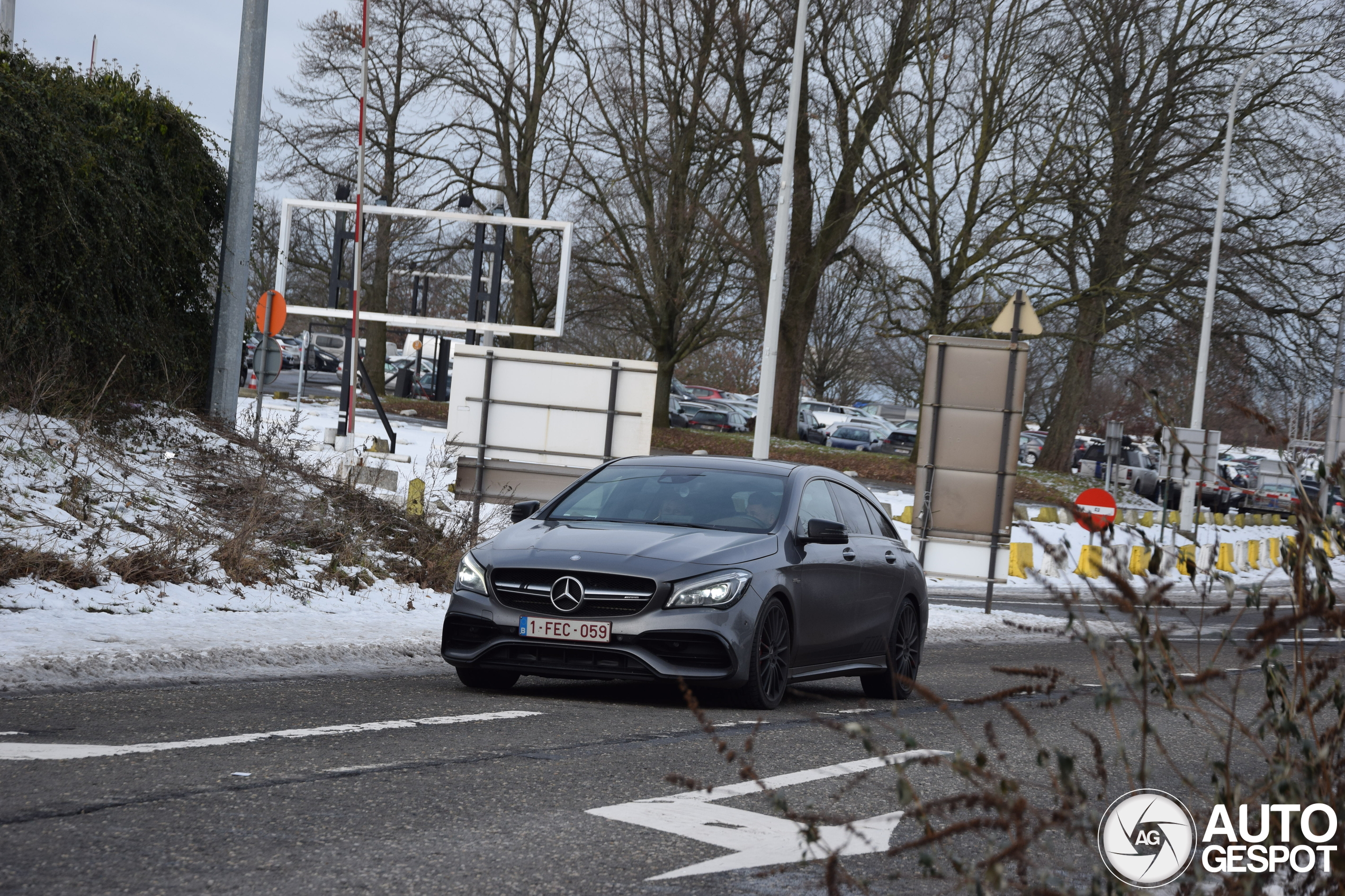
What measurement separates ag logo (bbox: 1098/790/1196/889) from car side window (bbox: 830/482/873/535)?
733 cm

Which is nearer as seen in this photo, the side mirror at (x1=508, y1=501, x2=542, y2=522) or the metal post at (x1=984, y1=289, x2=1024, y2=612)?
the side mirror at (x1=508, y1=501, x2=542, y2=522)

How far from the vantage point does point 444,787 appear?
19.5 feet

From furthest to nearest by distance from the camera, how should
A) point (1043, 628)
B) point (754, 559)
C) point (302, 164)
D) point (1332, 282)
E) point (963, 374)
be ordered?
point (302, 164), point (1332, 282), point (963, 374), point (754, 559), point (1043, 628)

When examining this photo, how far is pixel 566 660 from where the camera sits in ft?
28.8

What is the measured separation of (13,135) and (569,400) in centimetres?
735

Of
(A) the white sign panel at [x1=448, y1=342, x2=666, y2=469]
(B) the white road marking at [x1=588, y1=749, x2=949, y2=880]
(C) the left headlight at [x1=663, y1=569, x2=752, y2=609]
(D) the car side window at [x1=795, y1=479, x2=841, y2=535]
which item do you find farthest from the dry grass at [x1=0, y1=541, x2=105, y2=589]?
(A) the white sign panel at [x1=448, y1=342, x2=666, y2=469]

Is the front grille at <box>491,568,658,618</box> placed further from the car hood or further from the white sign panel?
the white sign panel

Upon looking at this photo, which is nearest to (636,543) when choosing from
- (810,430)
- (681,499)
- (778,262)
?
(681,499)

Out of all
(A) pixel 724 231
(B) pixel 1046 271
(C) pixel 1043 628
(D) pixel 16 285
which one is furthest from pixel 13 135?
(B) pixel 1046 271

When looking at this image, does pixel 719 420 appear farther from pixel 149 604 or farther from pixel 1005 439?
pixel 149 604

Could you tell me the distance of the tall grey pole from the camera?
1608 centimetres

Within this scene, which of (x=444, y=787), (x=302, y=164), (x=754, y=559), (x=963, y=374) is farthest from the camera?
(x=302, y=164)

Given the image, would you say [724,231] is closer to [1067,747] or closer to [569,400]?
[569,400]

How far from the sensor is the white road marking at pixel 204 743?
608 cm
